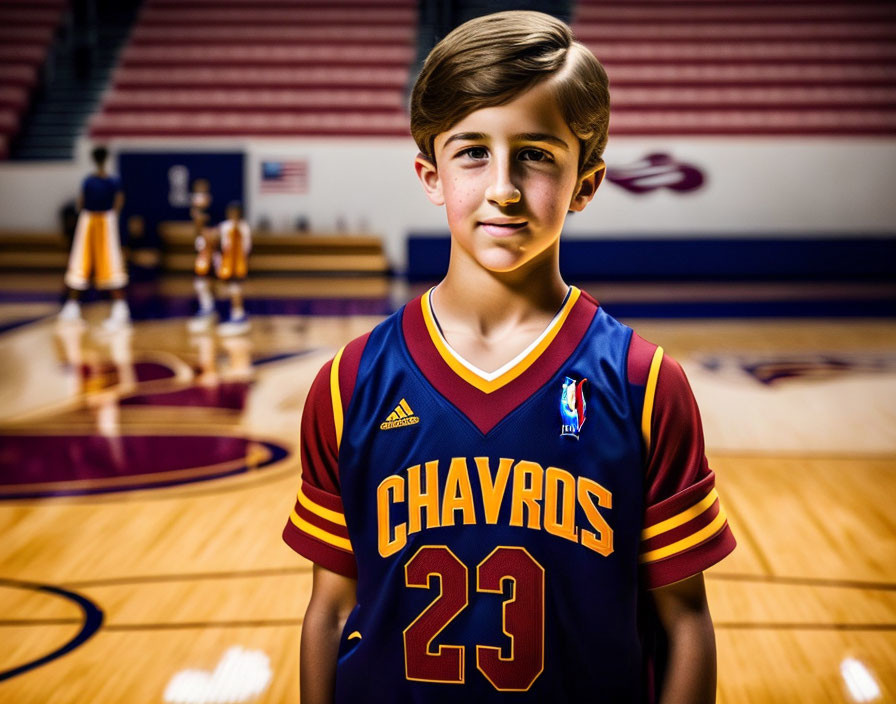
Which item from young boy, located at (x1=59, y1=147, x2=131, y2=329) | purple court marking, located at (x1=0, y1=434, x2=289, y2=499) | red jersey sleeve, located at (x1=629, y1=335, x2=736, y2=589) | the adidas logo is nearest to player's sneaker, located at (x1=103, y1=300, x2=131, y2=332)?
young boy, located at (x1=59, y1=147, x2=131, y2=329)

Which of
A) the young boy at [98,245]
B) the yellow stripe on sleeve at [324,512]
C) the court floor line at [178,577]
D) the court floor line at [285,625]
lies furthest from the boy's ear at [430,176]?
the young boy at [98,245]

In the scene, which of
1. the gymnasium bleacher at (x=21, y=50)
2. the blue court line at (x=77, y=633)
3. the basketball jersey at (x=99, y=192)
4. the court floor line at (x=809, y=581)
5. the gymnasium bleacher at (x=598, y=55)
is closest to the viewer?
the blue court line at (x=77, y=633)

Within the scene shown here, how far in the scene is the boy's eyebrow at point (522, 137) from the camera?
0.99 meters

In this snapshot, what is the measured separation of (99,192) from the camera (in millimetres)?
7746

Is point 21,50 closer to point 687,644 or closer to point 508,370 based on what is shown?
point 508,370

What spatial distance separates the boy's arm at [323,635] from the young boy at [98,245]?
22.8 feet

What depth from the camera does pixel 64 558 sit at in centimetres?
324

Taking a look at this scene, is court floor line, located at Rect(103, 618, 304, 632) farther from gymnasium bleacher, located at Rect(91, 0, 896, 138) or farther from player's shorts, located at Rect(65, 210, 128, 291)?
gymnasium bleacher, located at Rect(91, 0, 896, 138)

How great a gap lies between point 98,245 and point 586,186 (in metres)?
7.43

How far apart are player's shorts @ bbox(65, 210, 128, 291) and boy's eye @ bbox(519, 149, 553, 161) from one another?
7.36 meters

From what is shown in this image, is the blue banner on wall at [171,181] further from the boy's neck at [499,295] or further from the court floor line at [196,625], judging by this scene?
the boy's neck at [499,295]

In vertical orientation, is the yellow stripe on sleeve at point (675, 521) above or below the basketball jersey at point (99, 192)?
above

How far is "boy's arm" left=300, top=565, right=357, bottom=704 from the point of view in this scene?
1.09 m

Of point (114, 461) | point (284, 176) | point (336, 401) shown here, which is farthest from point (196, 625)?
point (284, 176)
